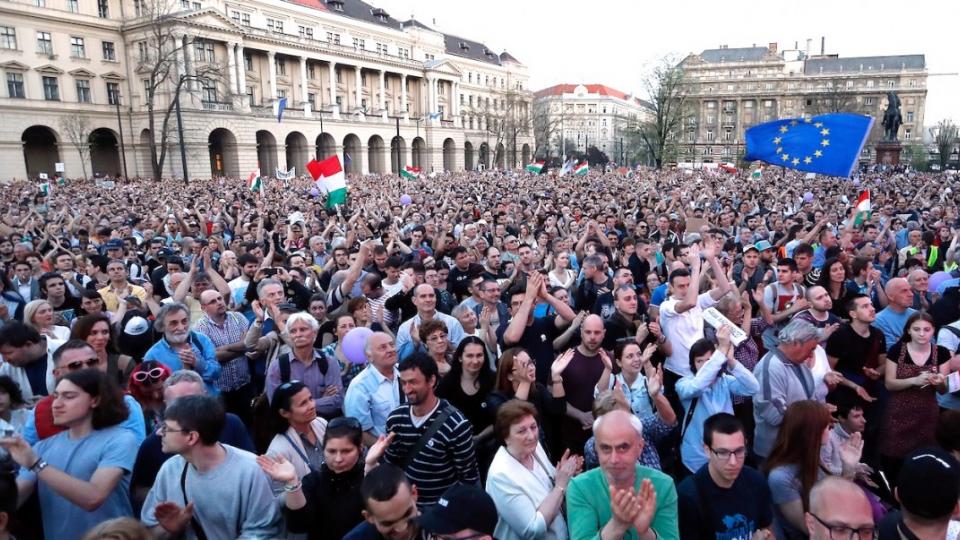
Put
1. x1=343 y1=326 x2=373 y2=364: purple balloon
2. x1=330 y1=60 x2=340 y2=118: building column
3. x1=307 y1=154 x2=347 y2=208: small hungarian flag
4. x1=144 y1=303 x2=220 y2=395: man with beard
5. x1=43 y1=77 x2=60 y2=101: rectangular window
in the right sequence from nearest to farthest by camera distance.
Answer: x1=144 y1=303 x2=220 y2=395: man with beard
x1=343 y1=326 x2=373 y2=364: purple balloon
x1=307 y1=154 x2=347 y2=208: small hungarian flag
x1=43 y1=77 x2=60 y2=101: rectangular window
x1=330 y1=60 x2=340 y2=118: building column

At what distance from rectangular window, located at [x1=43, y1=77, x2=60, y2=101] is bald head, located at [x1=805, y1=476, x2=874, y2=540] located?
57.1 m

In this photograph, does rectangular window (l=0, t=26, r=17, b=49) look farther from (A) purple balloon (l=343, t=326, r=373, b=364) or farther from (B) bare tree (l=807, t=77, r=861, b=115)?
(B) bare tree (l=807, t=77, r=861, b=115)

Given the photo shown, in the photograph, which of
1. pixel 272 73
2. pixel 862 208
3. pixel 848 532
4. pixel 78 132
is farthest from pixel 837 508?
pixel 272 73

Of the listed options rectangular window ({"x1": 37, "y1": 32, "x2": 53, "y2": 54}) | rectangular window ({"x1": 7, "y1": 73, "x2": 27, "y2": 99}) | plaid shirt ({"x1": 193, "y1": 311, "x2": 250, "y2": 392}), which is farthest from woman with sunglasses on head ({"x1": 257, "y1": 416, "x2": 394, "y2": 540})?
rectangular window ({"x1": 37, "y1": 32, "x2": 53, "y2": 54})

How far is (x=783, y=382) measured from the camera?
12.8 ft

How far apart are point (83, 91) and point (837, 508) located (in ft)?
192

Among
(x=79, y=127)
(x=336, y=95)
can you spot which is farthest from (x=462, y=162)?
(x=79, y=127)

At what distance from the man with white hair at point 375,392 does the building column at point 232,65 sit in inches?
2091

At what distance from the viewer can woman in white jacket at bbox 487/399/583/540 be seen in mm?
2814

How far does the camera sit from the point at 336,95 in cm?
6488

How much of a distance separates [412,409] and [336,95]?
218 feet

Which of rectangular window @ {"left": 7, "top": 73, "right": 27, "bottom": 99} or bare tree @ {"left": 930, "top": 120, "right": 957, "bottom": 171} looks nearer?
rectangular window @ {"left": 7, "top": 73, "right": 27, "bottom": 99}

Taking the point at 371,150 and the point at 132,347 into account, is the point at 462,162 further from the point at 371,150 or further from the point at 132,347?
the point at 132,347

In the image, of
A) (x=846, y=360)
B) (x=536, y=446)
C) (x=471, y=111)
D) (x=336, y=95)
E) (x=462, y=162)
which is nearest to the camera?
(x=536, y=446)
